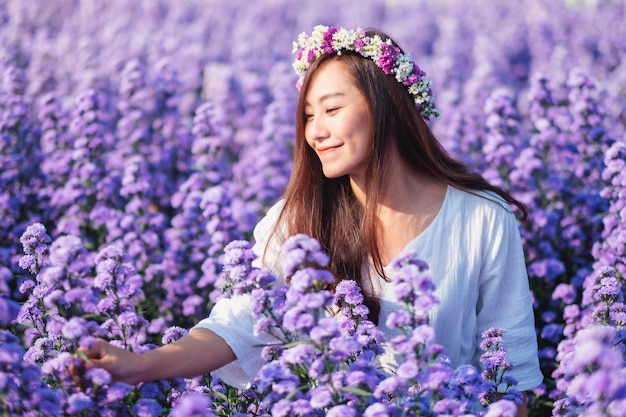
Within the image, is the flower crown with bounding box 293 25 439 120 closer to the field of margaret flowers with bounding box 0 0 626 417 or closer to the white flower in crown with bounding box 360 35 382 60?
the white flower in crown with bounding box 360 35 382 60

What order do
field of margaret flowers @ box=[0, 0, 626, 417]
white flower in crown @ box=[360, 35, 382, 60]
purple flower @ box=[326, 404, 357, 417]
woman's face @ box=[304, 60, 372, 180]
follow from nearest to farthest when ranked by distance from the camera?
purple flower @ box=[326, 404, 357, 417] < field of margaret flowers @ box=[0, 0, 626, 417] < woman's face @ box=[304, 60, 372, 180] < white flower in crown @ box=[360, 35, 382, 60]

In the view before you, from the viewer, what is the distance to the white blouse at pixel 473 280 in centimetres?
289

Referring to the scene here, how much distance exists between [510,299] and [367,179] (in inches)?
27.4

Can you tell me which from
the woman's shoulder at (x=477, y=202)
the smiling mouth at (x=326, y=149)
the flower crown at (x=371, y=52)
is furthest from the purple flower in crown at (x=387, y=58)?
the woman's shoulder at (x=477, y=202)

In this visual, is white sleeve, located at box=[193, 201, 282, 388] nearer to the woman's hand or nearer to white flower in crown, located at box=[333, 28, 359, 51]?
the woman's hand

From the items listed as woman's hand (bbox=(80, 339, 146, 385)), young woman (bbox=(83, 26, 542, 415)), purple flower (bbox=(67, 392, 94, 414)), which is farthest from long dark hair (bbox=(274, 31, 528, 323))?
purple flower (bbox=(67, 392, 94, 414))

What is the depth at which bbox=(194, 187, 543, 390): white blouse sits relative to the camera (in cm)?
289

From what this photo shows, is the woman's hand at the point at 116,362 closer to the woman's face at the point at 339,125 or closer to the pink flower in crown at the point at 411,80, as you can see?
the woman's face at the point at 339,125

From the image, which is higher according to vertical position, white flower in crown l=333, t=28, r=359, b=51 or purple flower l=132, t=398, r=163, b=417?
white flower in crown l=333, t=28, r=359, b=51

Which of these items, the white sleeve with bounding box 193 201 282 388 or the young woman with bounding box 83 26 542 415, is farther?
the young woman with bounding box 83 26 542 415

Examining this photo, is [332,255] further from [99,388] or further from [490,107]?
[490,107]

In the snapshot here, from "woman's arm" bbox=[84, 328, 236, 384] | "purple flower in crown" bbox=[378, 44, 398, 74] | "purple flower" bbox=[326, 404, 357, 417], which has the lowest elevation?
"purple flower" bbox=[326, 404, 357, 417]

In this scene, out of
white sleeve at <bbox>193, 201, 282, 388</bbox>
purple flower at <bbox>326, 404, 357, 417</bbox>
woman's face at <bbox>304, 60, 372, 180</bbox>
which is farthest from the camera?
woman's face at <bbox>304, 60, 372, 180</bbox>

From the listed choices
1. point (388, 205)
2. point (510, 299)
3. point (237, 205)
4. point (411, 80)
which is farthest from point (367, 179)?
point (237, 205)
